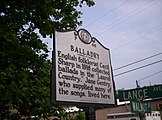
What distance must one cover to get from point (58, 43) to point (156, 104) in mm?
19973

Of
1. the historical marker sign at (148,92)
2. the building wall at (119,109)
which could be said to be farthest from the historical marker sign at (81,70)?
the building wall at (119,109)

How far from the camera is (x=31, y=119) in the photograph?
9.81 m

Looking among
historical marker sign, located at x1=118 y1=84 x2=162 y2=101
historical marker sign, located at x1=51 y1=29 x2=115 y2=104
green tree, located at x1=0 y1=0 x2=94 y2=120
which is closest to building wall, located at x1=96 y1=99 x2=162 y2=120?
historical marker sign, located at x1=118 y1=84 x2=162 y2=101

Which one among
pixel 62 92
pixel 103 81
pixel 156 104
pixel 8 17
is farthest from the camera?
pixel 156 104

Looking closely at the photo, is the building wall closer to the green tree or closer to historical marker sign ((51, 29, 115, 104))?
the green tree

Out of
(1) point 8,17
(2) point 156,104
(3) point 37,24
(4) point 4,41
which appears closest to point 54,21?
(3) point 37,24

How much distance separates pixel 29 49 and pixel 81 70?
4068mm

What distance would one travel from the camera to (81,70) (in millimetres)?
5062

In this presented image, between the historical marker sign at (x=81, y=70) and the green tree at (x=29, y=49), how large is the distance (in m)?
2.78

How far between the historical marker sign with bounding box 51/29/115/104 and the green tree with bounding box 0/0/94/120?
2776 mm

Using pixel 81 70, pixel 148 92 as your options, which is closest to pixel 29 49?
pixel 81 70

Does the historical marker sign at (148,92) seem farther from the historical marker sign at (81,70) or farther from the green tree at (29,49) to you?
the historical marker sign at (81,70)

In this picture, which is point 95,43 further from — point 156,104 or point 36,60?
point 156,104

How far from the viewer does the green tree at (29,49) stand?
8.09 metres
